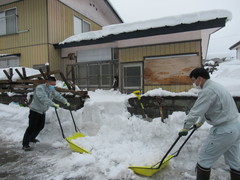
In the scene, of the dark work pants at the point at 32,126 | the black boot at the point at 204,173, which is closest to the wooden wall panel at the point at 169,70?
the dark work pants at the point at 32,126

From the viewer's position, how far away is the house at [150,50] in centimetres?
641

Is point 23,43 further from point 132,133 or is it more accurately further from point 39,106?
point 132,133

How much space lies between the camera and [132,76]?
7.84m

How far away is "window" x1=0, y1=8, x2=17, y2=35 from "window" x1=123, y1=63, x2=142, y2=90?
7.57m

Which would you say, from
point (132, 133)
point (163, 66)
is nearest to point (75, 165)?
point (132, 133)

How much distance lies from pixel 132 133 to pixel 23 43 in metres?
9.17

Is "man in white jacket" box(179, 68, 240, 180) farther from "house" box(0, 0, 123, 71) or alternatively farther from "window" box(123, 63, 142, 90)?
"house" box(0, 0, 123, 71)

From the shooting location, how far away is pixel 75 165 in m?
3.39

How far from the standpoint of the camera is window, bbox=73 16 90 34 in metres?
11.5

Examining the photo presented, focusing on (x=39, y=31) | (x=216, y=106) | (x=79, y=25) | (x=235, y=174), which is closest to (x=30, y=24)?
(x=39, y=31)

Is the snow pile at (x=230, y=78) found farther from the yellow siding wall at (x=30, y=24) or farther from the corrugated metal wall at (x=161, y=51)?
the yellow siding wall at (x=30, y=24)

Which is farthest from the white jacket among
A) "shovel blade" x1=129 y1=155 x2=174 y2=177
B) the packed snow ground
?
the packed snow ground

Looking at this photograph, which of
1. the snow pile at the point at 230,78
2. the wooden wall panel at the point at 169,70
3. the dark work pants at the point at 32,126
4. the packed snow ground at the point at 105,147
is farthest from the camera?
the wooden wall panel at the point at 169,70

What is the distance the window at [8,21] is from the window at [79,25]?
136 inches
